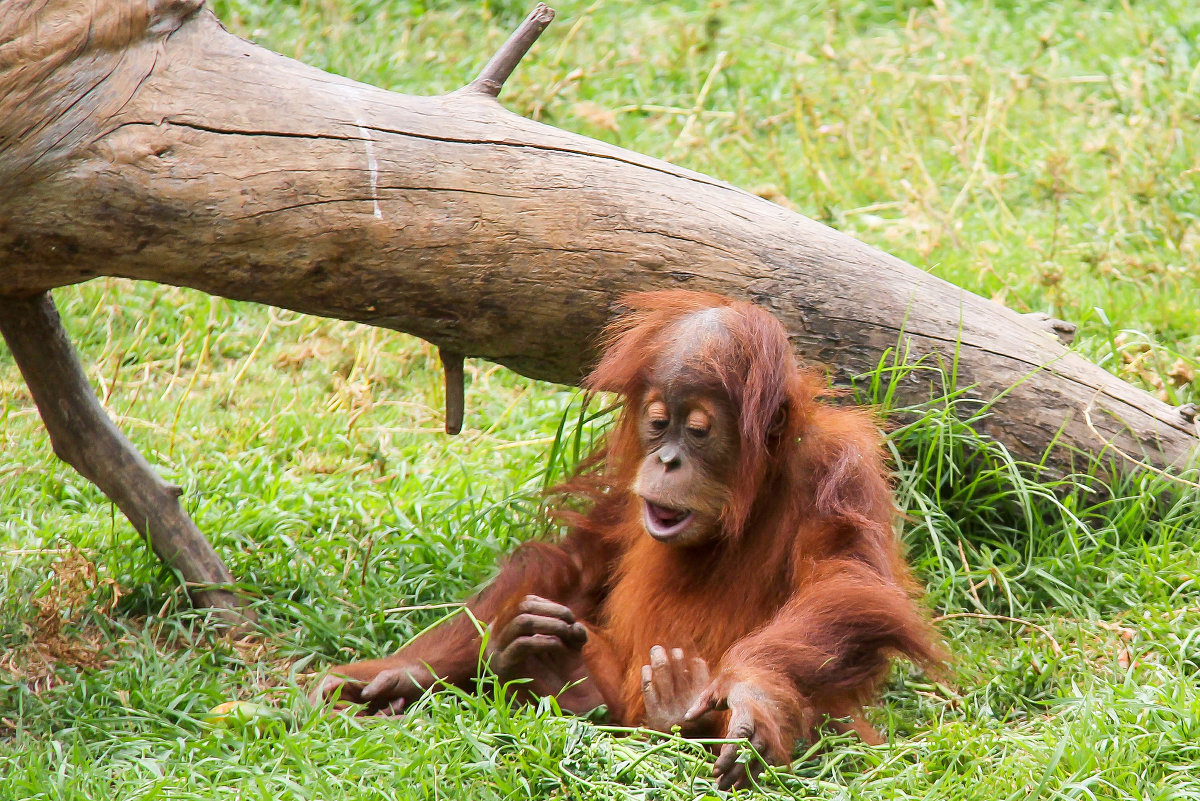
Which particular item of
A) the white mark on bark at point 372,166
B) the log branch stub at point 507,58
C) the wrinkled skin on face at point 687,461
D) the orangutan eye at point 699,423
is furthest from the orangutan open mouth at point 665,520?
the log branch stub at point 507,58

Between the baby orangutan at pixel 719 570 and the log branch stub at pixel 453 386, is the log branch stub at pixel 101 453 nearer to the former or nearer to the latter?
the baby orangutan at pixel 719 570

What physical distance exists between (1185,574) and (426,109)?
7.91ft

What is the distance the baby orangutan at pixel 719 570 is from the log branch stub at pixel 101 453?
0.68 metres

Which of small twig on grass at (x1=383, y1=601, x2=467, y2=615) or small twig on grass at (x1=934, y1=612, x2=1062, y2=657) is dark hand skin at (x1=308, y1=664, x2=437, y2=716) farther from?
small twig on grass at (x1=934, y1=612, x2=1062, y2=657)

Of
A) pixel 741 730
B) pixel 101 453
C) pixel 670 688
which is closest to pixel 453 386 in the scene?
pixel 101 453

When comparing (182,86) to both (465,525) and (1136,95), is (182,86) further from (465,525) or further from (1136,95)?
(1136,95)

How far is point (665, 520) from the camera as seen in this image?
10.5 feet

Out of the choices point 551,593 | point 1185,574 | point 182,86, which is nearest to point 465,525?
point 551,593

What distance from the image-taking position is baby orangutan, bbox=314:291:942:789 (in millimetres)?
2967

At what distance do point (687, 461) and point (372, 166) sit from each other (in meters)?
1.12

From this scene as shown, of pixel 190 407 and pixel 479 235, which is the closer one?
pixel 479 235

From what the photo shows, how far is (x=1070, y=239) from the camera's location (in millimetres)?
5633

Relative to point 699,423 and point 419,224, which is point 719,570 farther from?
point 419,224

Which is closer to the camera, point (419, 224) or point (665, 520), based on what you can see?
point (665, 520)
